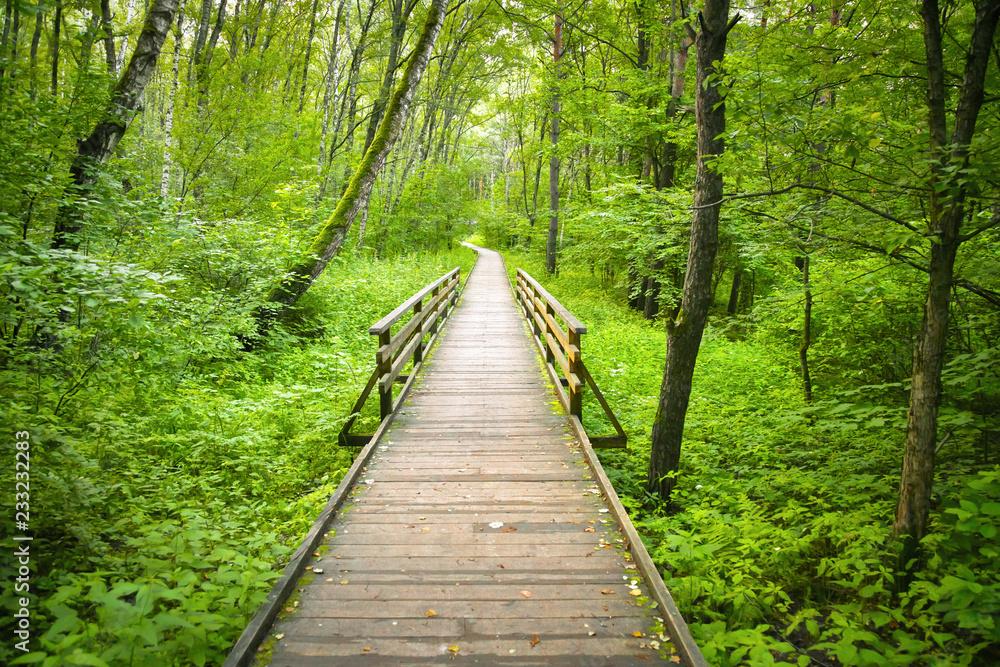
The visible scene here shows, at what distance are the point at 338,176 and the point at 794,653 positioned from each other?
25.1 m

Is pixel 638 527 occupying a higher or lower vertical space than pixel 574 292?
lower

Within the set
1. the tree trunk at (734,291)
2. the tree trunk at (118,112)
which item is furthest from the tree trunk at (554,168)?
the tree trunk at (118,112)

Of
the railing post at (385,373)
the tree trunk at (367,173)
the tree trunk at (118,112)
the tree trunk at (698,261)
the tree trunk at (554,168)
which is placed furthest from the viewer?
the tree trunk at (554,168)

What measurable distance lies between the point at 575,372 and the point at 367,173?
6098 mm

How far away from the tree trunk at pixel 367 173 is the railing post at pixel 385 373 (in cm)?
416

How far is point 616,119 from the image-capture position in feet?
40.4

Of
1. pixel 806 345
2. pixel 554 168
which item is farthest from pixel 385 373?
pixel 554 168

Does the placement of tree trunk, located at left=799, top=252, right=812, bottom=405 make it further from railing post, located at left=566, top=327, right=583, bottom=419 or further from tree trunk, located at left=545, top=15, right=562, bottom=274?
tree trunk, located at left=545, top=15, right=562, bottom=274

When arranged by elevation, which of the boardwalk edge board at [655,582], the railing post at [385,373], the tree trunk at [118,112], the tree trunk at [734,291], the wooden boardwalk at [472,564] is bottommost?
the wooden boardwalk at [472,564]

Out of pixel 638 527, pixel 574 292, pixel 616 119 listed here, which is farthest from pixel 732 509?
pixel 574 292

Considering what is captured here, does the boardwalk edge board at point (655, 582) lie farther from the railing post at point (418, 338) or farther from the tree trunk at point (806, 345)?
the railing post at point (418, 338)

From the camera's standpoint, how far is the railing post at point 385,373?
Result: 211 inches

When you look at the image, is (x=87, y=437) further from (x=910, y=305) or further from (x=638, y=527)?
(x=910, y=305)

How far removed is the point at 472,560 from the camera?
10.3 ft
